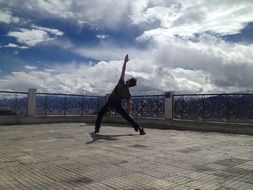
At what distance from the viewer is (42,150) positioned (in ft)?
20.9

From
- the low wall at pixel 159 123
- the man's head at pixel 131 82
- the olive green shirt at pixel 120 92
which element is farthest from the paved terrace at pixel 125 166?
the low wall at pixel 159 123

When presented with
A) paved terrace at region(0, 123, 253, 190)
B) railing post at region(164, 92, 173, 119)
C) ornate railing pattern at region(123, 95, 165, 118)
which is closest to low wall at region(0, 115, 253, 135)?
railing post at region(164, 92, 173, 119)

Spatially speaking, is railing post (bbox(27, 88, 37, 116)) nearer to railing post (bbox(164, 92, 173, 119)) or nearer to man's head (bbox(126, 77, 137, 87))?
railing post (bbox(164, 92, 173, 119))

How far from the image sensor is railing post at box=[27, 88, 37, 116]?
14086 mm

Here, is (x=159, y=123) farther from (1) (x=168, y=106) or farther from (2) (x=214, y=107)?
(2) (x=214, y=107)

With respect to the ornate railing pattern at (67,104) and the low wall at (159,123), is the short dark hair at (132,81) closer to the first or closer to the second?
the low wall at (159,123)

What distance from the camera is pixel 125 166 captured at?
494 centimetres

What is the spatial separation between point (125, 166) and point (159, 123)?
875 centimetres

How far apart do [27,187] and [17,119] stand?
1041 centimetres

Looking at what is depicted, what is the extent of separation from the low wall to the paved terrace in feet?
11.2

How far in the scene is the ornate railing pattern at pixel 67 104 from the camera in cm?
1475

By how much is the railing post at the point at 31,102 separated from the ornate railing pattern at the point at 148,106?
4.89 meters

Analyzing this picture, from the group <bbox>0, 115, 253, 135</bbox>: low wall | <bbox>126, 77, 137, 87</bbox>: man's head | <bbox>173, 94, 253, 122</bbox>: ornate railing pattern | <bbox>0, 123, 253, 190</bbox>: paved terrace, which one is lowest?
<bbox>0, 123, 253, 190</bbox>: paved terrace

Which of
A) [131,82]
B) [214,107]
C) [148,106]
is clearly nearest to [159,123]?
[148,106]
